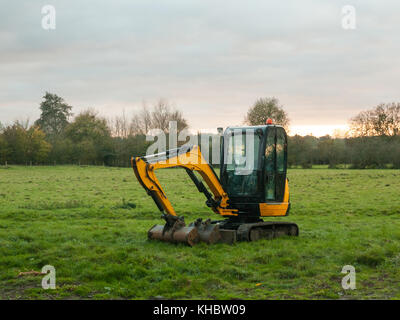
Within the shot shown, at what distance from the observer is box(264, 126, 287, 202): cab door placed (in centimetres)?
1227

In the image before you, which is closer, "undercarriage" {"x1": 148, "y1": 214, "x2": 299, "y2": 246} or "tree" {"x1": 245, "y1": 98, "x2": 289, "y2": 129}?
"undercarriage" {"x1": 148, "y1": 214, "x2": 299, "y2": 246}

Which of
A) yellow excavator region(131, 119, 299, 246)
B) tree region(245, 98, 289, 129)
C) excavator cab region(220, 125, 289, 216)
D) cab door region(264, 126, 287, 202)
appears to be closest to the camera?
yellow excavator region(131, 119, 299, 246)

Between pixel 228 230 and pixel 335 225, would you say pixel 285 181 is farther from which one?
pixel 335 225

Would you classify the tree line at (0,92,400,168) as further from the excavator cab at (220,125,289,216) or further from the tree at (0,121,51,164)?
the excavator cab at (220,125,289,216)

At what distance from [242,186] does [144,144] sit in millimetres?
48358

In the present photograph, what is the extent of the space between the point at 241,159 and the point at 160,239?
9.97 feet

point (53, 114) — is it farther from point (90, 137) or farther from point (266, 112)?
point (266, 112)

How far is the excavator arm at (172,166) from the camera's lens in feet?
35.6

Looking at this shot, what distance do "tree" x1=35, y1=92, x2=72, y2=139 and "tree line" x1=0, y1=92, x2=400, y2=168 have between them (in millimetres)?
13108

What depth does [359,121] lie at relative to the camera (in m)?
70.6

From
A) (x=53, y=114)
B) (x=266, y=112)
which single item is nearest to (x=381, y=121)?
(x=266, y=112)

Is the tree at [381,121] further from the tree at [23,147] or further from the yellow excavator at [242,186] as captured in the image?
the yellow excavator at [242,186]

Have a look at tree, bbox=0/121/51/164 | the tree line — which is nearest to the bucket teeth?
the tree line

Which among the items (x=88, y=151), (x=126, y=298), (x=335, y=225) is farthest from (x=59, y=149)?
→ (x=126, y=298)
